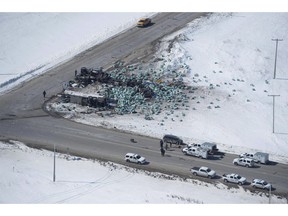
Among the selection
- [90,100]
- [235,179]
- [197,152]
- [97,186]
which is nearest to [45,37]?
[90,100]

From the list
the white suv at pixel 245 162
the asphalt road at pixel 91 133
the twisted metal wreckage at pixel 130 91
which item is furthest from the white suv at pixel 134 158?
the twisted metal wreckage at pixel 130 91

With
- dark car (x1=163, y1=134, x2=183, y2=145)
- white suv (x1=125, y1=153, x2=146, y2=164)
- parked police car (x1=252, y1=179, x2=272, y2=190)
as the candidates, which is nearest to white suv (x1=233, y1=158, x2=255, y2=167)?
parked police car (x1=252, y1=179, x2=272, y2=190)

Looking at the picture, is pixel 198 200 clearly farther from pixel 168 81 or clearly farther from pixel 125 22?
pixel 125 22

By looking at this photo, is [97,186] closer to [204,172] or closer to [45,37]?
[204,172]

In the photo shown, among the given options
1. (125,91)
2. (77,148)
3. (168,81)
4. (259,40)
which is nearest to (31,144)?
(77,148)

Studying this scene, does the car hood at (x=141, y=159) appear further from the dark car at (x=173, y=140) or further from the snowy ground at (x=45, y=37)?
the snowy ground at (x=45, y=37)

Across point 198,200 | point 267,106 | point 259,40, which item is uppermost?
point 259,40

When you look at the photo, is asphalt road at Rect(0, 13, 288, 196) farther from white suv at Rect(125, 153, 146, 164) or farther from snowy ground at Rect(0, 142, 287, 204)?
snowy ground at Rect(0, 142, 287, 204)
